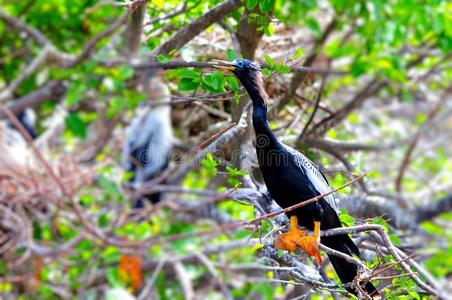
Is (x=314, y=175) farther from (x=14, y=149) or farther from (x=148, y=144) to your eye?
(x=148, y=144)

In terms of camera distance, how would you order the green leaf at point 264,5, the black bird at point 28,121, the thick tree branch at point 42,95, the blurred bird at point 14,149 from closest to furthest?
the green leaf at point 264,5
the blurred bird at point 14,149
the thick tree branch at point 42,95
the black bird at point 28,121

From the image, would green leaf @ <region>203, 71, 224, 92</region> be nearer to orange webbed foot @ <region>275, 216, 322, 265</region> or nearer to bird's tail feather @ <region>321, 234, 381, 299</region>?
orange webbed foot @ <region>275, 216, 322, 265</region>

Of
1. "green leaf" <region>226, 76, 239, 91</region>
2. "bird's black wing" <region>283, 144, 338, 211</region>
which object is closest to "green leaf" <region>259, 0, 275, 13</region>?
"green leaf" <region>226, 76, 239, 91</region>

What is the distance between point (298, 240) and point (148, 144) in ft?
19.8

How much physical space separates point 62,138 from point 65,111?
95 cm

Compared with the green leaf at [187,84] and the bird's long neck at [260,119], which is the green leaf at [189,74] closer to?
the green leaf at [187,84]

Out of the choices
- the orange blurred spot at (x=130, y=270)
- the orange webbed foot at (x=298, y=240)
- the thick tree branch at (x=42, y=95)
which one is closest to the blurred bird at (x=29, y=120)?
the thick tree branch at (x=42, y=95)

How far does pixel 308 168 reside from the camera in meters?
2.77

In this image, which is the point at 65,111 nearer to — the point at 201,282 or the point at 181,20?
the point at 201,282

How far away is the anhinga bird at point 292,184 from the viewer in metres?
2.65

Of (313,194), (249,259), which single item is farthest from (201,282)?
(313,194)

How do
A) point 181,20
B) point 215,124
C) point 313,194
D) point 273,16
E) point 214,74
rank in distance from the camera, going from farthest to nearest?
point 215,124, point 181,20, point 273,16, point 313,194, point 214,74

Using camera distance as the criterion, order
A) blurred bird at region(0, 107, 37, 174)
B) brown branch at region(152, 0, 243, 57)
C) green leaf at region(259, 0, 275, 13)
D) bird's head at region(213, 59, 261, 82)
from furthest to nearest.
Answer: blurred bird at region(0, 107, 37, 174) < brown branch at region(152, 0, 243, 57) < green leaf at region(259, 0, 275, 13) < bird's head at region(213, 59, 261, 82)

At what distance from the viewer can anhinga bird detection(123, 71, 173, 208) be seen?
24.6ft
